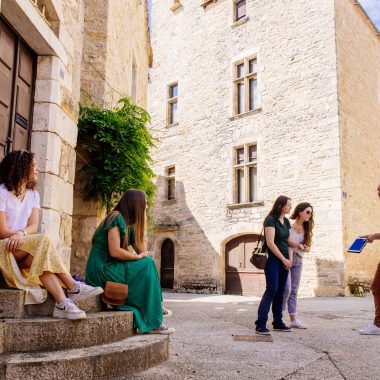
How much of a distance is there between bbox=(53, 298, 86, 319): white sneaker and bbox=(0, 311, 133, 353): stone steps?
4 cm

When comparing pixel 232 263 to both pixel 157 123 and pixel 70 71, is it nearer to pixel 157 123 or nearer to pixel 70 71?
pixel 157 123

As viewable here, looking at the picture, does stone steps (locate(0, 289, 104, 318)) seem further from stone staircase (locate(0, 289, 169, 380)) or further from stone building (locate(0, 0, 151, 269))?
stone building (locate(0, 0, 151, 269))

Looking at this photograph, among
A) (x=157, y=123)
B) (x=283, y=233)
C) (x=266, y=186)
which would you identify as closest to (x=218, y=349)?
(x=283, y=233)

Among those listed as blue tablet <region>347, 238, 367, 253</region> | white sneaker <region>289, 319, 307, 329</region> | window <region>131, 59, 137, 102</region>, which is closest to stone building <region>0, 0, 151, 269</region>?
white sneaker <region>289, 319, 307, 329</region>

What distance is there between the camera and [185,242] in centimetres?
1417

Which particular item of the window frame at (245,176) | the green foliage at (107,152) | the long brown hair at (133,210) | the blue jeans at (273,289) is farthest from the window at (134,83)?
the long brown hair at (133,210)

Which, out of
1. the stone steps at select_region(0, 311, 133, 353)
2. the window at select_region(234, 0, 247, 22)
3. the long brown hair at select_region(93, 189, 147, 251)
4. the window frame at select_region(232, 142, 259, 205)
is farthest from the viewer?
the window at select_region(234, 0, 247, 22)

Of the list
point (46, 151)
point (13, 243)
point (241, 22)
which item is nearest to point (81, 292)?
point (13, 243)

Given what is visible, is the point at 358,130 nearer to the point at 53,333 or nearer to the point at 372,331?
the point at 372,331

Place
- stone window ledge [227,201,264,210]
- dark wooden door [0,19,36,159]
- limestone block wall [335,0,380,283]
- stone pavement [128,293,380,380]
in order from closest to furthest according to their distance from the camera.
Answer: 1. stone pavement [128,293,380,380]
2. dark wooden door [0,19,36,159]
3. limestone block wall [335,0,380,283]
4. stone window ledge [227,201,264,210]

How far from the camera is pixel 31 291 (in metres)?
2.86

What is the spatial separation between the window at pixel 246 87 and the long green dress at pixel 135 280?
33.9 feet

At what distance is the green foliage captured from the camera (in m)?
5.89

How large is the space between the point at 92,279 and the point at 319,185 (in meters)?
8.64
